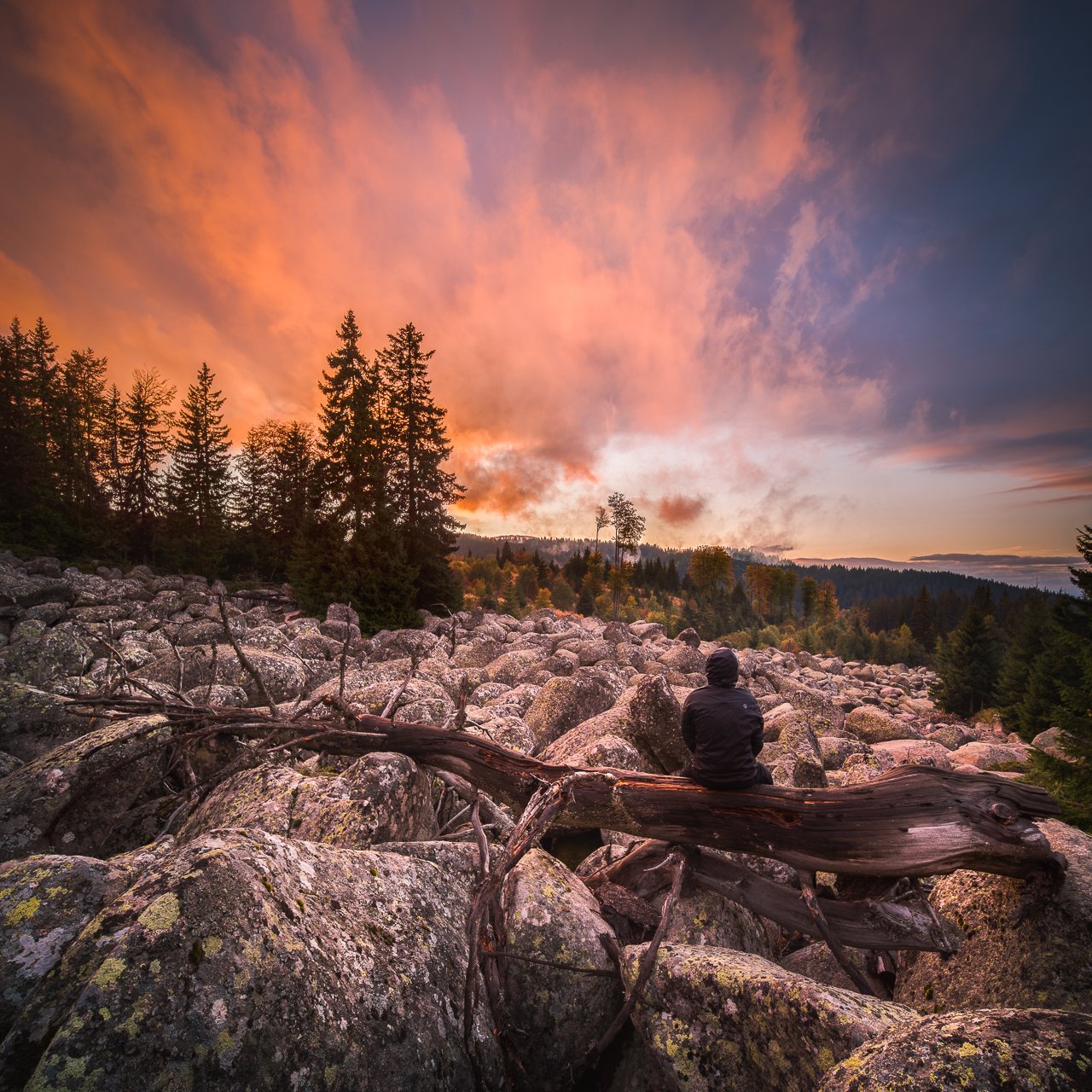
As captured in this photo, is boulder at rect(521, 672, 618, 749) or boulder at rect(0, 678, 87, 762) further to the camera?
boulder at rect(521, 672, 618, 749)

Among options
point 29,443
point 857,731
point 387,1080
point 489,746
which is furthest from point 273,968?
point 29,443

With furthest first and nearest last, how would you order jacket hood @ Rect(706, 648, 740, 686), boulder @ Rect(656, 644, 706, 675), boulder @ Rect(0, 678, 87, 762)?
boulder @ Rect(656, 644, 706, 675)
boulder @ Rect(0, 678, 87, 762)
jacket hood @ Rect(706, 648, 740, 686)

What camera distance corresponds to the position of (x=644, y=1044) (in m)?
2.92

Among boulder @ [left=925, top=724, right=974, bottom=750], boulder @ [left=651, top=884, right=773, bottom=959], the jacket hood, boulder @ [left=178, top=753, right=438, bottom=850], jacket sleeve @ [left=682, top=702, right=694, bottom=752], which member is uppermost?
the jacket hood

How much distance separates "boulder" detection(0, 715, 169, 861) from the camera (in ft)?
12.4

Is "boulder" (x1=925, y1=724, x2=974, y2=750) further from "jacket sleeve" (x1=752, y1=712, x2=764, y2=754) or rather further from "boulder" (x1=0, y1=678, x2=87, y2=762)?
"boulder" (x1=0, y1=678, x2=87, y2=762)

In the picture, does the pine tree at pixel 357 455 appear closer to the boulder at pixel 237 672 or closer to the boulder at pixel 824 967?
the boulder at pixel 237 672

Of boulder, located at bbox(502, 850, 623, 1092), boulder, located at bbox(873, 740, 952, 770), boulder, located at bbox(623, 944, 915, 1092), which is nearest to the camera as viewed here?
boulder, located at bbox(623, 944, 915, 1092)

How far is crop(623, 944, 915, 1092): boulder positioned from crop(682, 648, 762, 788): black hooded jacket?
129 centimetres

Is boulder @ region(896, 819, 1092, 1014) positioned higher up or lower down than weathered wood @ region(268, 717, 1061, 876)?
lower down

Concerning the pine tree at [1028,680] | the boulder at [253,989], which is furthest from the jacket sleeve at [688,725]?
the pine tree at [1028,680]

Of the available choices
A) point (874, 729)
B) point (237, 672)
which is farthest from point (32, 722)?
point (874, 729)

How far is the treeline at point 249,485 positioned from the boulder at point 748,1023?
774 inches

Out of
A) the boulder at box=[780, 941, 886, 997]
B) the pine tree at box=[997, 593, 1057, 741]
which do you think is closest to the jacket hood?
the boulder at box=[780, 941, 886, 997]
